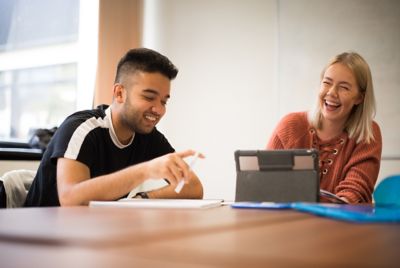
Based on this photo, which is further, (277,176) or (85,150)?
(85,150)

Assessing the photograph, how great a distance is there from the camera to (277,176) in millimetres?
1123

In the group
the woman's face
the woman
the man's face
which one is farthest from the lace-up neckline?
the man's face

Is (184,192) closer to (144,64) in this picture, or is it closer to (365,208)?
(144,64)

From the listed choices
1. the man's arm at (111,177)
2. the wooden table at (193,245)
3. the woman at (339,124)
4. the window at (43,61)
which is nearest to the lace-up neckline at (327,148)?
the woman at (339,124)

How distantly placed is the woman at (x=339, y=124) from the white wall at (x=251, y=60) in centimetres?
98

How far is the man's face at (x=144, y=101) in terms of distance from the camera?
1725 mm

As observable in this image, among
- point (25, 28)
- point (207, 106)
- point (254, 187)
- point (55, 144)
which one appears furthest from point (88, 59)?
point (254, 187)

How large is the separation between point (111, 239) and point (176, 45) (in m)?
3.37

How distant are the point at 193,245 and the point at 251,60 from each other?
3.06 meters

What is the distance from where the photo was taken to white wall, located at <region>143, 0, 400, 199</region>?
286 cm

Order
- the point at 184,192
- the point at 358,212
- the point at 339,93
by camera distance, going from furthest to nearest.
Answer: the point at 339,93
the point at 184,192
the point at 358,212

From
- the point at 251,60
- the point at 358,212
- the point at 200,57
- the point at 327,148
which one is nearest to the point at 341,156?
the point at 327,148

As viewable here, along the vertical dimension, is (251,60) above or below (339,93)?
above

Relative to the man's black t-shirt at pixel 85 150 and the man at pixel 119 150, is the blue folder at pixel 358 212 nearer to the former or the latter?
the man at pixel 119 150
